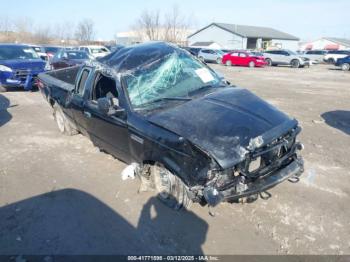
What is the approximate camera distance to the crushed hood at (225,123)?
10.5 ft

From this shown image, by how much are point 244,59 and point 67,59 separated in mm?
19272

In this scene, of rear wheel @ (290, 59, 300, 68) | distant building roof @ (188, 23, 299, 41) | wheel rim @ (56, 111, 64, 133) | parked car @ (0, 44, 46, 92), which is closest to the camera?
wheel rim @ (56, 111, 64, 133)

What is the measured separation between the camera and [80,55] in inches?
590

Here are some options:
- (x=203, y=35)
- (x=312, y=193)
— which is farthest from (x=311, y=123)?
(x=203, y=35)

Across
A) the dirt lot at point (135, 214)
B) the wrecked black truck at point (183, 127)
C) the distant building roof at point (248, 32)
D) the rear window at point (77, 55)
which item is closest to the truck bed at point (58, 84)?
the wrecked black truck at point (183, 127)

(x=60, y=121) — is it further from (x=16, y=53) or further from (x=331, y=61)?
(x=331, y=61)

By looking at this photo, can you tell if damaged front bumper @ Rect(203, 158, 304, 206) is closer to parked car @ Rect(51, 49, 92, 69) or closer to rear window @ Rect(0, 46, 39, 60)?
parked car @ Rect(51, 49, 92, 69)

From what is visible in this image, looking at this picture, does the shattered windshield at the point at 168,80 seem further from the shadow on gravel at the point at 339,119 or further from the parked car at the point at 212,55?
the parked car at the point at 212,55

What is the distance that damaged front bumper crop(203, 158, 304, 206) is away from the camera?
10.3ft

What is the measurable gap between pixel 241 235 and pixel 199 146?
1.21 metres

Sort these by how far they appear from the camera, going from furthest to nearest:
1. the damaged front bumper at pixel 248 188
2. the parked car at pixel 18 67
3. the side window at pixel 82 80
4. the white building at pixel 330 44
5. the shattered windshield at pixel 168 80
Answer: the white building at pixel 330 44
the parked car at pixel 18 67
the side window at pixel 82 80
the shattered windshield at pixel 168 80
the damaged front bumper at pixel 248 188

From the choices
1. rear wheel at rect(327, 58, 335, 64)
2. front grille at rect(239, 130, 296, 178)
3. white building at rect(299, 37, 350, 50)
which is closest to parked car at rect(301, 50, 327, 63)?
rear wheel at rect(327, 58, 335, 64)

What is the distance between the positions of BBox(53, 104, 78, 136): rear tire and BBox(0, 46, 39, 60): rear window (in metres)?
6.70

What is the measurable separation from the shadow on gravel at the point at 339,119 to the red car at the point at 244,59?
65.6ft
